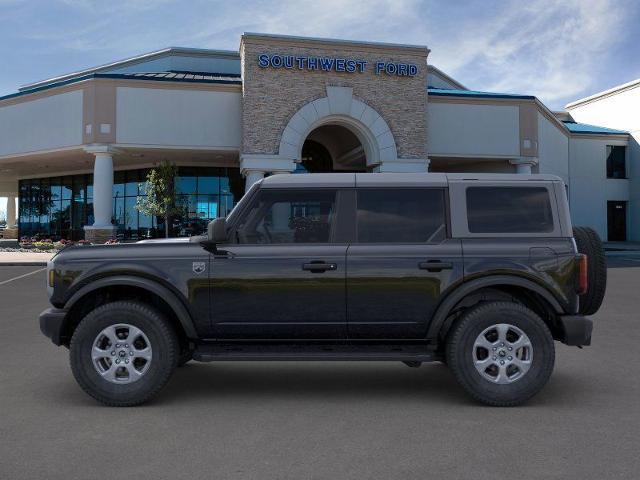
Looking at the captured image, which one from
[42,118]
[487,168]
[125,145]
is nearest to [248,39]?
[125,145]

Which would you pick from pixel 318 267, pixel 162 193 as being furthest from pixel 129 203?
pixel 318 267

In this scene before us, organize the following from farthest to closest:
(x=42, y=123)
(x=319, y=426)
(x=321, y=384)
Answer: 1. (x=42, y=123)
2. (x=321, y=384)
3. (x=319, y=426)

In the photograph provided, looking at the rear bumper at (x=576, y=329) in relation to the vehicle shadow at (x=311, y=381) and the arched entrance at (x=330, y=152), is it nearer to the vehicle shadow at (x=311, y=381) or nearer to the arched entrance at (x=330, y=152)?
the vehicle shadow at (x=311, y=381)

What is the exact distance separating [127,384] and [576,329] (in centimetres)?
388

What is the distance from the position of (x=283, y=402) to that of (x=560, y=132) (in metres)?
37.8

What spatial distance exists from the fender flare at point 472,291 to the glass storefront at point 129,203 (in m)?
27.0

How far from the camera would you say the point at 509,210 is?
533 cm

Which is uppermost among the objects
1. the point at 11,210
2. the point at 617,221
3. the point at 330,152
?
the point at 330,152

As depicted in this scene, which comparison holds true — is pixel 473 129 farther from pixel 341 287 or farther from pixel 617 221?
pixel 341 287

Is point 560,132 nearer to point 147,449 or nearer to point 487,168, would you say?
point 487,168

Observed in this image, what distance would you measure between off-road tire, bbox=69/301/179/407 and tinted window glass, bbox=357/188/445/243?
6.35 feet

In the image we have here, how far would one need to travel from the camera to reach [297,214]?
5312 millimetres

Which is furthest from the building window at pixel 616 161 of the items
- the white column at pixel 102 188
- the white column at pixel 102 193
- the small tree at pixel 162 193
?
the white column at pixel 102 188

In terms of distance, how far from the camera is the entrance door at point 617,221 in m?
43.4
